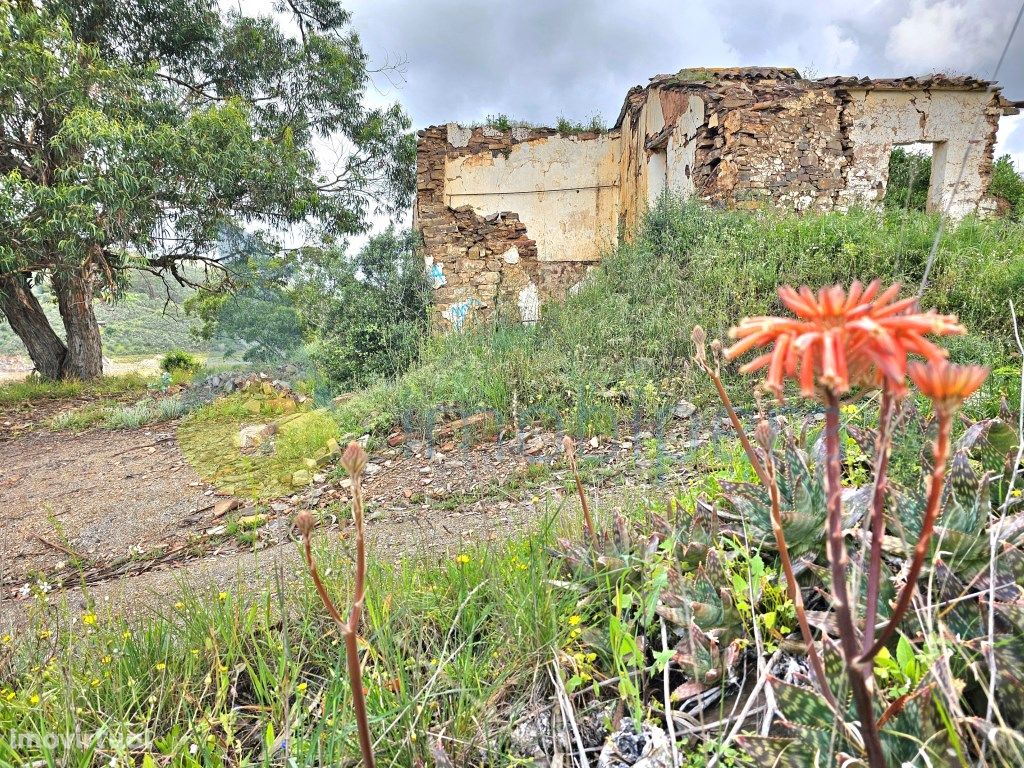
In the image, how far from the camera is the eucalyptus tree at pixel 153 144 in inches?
290

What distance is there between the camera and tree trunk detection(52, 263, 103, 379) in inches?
395

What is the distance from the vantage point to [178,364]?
1191cm

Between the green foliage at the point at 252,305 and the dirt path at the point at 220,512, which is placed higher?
the green foliage at the point at 252,305

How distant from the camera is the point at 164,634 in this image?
1.50m

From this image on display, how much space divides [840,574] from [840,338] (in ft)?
0.74

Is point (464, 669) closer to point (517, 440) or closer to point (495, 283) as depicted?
point (517, 440)

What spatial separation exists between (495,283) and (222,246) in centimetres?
531

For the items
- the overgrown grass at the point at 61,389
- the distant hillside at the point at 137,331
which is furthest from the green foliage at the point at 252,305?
the distant hillside at the point at 137,331

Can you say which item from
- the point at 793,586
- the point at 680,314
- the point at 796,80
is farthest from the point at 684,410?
the point at 796,80

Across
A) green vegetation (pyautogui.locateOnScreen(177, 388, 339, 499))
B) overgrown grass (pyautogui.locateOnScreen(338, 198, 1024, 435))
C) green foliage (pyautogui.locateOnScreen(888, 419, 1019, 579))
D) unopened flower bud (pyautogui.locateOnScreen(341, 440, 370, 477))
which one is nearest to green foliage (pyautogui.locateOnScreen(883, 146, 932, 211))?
overgrown grass (pyautogui.locateOnScreen(338, 198, 1024, 435))

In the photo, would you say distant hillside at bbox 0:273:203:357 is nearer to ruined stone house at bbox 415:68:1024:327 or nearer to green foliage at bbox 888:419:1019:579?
ruined stone house at bbox 415:68:1024:327

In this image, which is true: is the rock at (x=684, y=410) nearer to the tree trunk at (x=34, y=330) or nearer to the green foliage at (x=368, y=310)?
the green foliage at (x=368, y=310)

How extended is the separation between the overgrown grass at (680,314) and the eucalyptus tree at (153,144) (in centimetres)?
492

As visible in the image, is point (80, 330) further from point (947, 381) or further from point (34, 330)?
point (947, 381)
